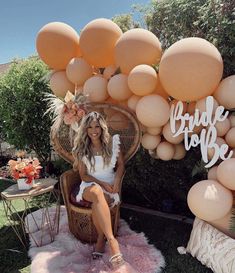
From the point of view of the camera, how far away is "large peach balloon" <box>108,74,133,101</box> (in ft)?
10.4

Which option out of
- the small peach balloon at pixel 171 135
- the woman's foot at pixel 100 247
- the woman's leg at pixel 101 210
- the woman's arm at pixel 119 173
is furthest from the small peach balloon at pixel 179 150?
the woman's foot at pixel 100 247

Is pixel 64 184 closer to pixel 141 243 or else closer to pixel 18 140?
pixel 141 243

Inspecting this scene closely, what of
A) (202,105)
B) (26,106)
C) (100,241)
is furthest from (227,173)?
(26,106)

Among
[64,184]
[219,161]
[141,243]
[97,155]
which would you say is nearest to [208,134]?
[219,161]

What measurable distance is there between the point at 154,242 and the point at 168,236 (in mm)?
209

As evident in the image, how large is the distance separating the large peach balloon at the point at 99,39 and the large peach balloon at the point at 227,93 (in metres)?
1.24

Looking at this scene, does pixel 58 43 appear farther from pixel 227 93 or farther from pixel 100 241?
pixel 100 241

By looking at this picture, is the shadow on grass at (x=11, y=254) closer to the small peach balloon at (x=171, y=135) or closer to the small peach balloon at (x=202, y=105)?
the small peach balloon at (x=171, y=135)

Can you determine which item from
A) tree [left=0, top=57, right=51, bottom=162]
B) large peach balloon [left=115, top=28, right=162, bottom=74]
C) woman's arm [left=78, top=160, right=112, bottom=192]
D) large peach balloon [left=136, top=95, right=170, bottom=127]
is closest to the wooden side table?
woman's arm [left=78, top=160, right=112, bottom=192]

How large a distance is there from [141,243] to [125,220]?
2.25 feet

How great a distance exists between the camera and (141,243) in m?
3.38

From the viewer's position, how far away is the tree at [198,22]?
3.10 metres

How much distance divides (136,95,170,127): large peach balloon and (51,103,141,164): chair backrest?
1.29 feet

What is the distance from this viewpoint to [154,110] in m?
2.94
